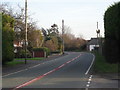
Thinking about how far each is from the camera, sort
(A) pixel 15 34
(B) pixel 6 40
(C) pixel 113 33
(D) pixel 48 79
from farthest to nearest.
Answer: (A) pixel 15 34
(B) pixel 6 40
(C) pixel 113 33
(D) pixel 48 79

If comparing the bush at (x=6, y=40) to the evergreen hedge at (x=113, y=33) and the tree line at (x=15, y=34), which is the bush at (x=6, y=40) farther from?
the evergreen hedge at (x=113, y=33)

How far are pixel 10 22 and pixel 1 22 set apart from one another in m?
4.77

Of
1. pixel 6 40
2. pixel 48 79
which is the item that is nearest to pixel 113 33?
pixel 6 40

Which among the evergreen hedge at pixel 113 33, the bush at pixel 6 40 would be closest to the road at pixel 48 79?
the evergreen hedge at pixel 113 33

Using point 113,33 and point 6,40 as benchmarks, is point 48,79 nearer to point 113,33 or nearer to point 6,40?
point 113,33

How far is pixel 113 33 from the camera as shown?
101ft

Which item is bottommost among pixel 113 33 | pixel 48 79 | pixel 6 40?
pixel 48 79

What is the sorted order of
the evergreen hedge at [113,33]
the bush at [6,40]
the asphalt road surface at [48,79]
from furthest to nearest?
the bush at [6,40]
the evergreen hedge at [113,33]
the asphalt road surface at [48,79]

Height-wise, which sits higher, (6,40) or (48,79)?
(6,40)

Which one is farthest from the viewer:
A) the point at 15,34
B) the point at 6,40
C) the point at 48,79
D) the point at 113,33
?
the point at 15,34

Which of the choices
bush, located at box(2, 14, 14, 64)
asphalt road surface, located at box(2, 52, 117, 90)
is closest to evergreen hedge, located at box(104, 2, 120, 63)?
asphalt road surface, located at box(2, 52, 117, 90)

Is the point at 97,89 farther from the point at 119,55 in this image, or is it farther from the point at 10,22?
the point at 10,22

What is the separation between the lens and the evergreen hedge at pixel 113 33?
2888cm

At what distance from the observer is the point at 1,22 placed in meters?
33.5
